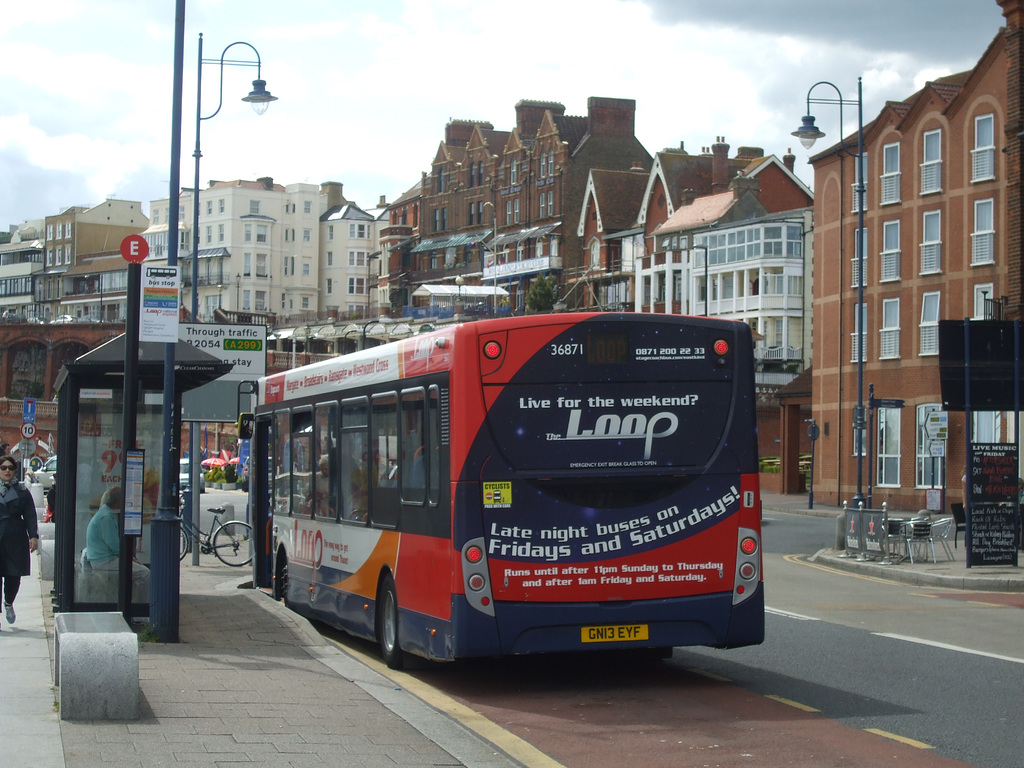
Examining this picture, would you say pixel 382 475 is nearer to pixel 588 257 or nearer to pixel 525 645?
pixel 525 645

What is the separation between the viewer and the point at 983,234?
45.0 meters

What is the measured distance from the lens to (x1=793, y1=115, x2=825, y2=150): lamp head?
3164cm

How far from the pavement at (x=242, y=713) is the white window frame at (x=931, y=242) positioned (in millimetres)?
37766

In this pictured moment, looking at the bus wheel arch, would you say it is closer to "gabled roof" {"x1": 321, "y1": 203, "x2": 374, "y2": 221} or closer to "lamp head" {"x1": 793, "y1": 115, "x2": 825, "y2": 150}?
"lamp head" {"x1": 793, "y1": 115, "x2": 825, "y2": 150}

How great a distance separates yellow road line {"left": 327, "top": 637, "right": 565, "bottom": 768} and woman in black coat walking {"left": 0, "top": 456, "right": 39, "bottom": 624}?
3.69 m

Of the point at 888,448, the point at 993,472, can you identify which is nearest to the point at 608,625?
the point at 993,472

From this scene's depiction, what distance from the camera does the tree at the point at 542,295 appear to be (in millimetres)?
91625

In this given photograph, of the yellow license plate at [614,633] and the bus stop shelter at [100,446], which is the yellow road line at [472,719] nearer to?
the yellow license plate at [614,633]

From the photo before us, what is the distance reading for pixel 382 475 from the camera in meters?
12.2

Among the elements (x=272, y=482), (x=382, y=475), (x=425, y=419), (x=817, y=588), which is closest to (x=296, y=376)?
(x=272, y=482)

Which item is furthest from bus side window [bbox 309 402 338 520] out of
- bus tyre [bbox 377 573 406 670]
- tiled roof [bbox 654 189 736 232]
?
tiled roof [bbox 654 189 736 232]

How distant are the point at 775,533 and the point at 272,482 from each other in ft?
68.6

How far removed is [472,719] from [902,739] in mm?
2920

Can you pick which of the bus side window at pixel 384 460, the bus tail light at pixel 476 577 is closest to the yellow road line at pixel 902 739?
the bus tail light at pixel 476 577
